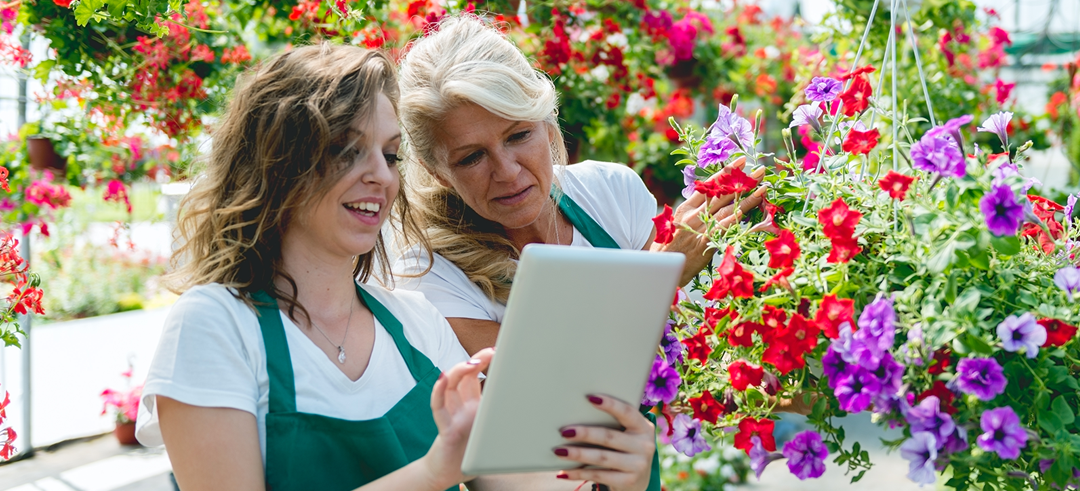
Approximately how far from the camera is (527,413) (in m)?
0.87

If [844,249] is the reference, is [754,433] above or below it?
below

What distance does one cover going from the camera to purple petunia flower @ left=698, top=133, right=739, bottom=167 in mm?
1183

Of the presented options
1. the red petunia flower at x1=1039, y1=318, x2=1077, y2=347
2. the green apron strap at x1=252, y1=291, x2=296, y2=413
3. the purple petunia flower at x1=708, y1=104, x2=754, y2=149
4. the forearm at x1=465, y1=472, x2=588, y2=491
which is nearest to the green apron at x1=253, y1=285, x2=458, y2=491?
the green apron strap at x1=252, y1=291, x2=296, y2=413

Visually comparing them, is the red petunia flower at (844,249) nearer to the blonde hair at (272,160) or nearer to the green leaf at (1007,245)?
the green leaf at (1007,245)

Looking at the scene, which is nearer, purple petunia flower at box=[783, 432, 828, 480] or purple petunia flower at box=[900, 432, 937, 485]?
purple petunia flower at box=[900, 432, 937, 485]

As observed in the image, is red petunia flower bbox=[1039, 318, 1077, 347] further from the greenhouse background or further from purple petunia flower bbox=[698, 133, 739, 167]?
the greenhouse background

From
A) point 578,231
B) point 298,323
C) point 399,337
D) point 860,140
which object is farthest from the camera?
point 578,231

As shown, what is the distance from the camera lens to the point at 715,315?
1.06m

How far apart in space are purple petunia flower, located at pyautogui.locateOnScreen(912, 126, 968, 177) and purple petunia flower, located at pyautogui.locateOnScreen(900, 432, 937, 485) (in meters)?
0.30

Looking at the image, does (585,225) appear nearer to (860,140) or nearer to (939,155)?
(860,140)

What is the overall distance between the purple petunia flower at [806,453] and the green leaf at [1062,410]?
0.26 meters

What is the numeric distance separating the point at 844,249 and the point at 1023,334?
8.1 inches

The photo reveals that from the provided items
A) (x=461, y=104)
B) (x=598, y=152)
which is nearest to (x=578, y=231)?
(x=461, y=104)

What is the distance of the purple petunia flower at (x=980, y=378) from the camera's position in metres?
0.84
